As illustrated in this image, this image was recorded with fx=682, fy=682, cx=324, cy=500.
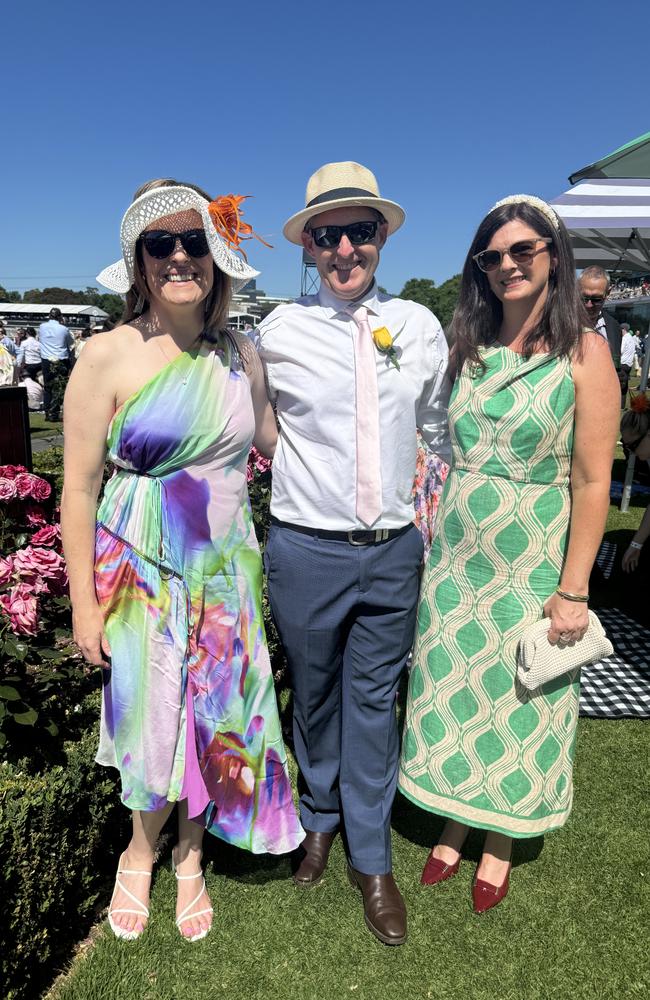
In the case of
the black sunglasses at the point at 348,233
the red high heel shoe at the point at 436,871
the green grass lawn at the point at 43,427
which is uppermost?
the black sunglasses at the point at 348,233

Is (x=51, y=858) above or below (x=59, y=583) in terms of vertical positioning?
below

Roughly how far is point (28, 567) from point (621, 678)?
11.4 ft

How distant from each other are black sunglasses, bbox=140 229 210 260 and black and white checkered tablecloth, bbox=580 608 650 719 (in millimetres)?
3051

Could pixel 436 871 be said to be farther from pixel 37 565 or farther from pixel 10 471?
pixel 10 471

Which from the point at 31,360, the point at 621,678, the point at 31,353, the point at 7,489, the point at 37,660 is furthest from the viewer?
the point at 31,360

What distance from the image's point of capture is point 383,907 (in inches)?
92.9

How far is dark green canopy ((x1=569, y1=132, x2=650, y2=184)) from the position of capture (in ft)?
14.1

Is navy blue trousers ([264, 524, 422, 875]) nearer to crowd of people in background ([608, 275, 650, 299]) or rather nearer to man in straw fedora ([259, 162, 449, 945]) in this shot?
man in straw fedora ([259, 162, 449, 945])

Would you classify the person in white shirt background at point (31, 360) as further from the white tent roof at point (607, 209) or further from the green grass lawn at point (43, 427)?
the white tent roof at point (607, 209)

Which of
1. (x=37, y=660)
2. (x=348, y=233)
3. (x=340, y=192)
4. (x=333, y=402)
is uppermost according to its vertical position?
(x=340, y=192)

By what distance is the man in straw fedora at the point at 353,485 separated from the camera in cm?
219

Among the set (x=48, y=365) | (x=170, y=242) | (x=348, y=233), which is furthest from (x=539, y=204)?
(x=48, y=365)

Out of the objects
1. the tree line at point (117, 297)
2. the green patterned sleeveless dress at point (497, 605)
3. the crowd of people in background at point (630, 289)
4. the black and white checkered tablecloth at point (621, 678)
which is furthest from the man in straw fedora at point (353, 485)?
the tree line at point (117, 297)

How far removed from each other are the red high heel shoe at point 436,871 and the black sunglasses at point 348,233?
227 cm
